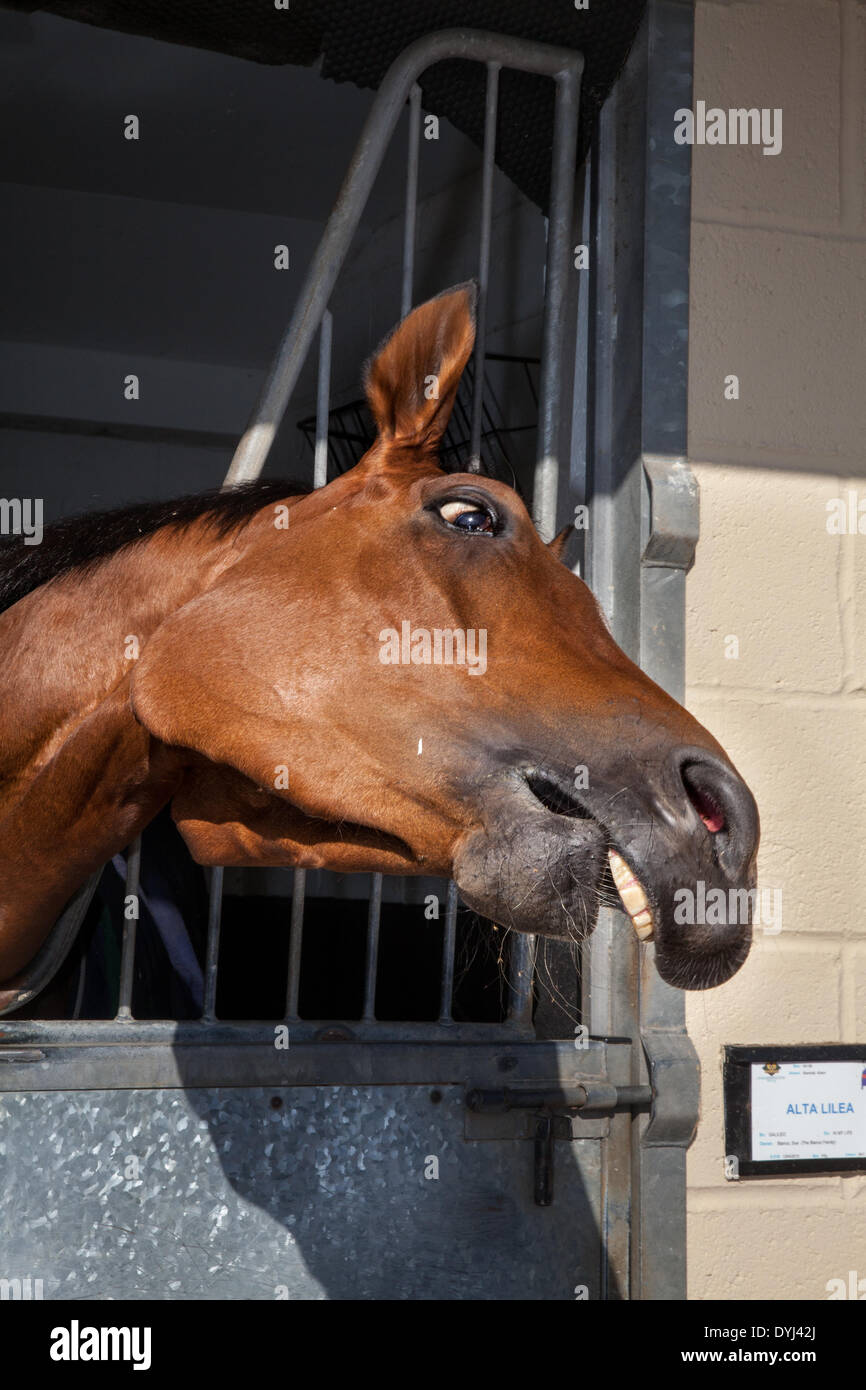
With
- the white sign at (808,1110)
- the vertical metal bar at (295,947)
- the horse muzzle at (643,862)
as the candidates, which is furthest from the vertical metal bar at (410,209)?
the white sign at (808,1110)

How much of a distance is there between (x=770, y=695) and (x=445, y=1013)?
0.84m

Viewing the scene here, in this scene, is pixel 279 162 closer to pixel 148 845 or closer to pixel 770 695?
pixel 148 845

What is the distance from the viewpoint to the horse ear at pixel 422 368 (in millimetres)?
1460

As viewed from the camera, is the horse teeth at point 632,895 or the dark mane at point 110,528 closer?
the horse teeth at point 632,895

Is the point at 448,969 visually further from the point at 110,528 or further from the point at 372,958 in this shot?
the point at 110,528

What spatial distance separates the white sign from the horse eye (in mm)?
1256

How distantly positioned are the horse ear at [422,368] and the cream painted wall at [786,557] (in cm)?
90

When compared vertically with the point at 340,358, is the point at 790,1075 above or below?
below

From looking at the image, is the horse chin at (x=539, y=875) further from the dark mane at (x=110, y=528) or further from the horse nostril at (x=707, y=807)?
the dark mane at (x=110, y=528)

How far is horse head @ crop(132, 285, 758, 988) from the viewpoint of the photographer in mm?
1158

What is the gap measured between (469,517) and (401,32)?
4.84 ft

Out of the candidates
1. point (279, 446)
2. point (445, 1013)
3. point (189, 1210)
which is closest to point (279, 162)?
point (279, 446)

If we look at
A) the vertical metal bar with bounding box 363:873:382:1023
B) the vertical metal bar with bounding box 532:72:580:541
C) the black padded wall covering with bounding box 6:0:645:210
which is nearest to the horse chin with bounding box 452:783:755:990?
the vertical metal bar with bounding box 363:873:382:1023

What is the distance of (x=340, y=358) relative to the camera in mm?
4848
